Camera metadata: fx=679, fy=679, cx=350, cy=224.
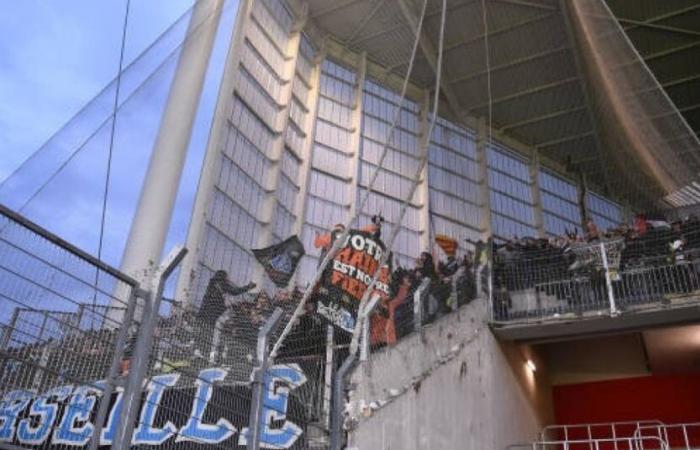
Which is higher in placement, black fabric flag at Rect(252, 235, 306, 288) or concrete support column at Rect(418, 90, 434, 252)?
concrete support column at Rect(418, 90, 434, 252)

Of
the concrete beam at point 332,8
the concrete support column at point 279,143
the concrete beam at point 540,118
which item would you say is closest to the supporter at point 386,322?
the concrete support column at point 279,143

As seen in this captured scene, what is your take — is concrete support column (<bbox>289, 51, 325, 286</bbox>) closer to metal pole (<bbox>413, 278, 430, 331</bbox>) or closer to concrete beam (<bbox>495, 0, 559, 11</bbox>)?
concrete beam (<bbox>495, 0, 559, 11</bbox>)

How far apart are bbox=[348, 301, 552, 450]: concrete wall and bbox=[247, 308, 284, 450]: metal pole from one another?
1.48m

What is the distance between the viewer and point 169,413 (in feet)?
13.8

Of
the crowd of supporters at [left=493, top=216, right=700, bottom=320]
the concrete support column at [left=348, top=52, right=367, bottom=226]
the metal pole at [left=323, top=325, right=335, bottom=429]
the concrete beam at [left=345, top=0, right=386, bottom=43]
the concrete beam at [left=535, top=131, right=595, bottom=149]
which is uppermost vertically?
the concrete beam at [left=345, top=0, right=386, bottom=43]

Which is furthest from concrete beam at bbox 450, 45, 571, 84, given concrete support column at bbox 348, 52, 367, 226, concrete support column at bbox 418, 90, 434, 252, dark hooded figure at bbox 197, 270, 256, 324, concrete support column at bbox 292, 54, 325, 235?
dark hooded figure at bbox 197, 270, 256, 324

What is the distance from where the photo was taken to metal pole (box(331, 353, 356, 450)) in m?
4.84

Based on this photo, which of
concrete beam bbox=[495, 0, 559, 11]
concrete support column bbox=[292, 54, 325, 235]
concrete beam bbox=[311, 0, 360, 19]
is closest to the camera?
concrete support column bbox=[292, 54, 325, 235]

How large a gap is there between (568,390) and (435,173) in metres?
11.3

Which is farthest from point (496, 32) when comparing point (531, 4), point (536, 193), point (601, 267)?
point (601, 267)

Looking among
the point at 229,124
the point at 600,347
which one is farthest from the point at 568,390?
the point at 229,124

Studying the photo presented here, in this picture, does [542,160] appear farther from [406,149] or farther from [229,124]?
[229,124]

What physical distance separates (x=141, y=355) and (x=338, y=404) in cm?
229

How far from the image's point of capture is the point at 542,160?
1072 inches
